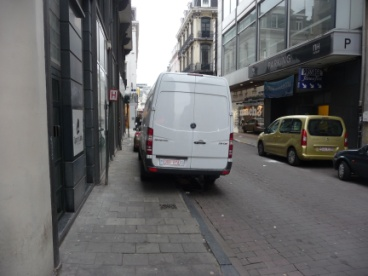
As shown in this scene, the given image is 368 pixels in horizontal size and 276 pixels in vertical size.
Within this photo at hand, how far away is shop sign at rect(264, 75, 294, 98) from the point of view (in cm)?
1895

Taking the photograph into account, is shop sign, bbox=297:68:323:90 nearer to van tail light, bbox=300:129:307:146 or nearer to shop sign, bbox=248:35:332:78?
shop sign, bbox=248:35:332:78

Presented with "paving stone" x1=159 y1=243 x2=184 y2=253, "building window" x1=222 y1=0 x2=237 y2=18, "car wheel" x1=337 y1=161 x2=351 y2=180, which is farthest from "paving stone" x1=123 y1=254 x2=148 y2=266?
"building window" x1=222 y1=0 x2=237 y2=18

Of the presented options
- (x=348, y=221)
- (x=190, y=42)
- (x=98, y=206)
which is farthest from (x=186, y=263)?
(x=190, y=42)

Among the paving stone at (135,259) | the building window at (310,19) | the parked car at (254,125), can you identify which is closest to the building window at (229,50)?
the parked car at (254,125)

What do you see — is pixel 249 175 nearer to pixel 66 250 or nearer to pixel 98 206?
pixel 98 206

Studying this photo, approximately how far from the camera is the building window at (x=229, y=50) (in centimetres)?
2904

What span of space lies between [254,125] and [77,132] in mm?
22357

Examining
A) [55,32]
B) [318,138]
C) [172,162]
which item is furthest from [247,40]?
[55,32]

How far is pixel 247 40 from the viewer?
2572 centimetres

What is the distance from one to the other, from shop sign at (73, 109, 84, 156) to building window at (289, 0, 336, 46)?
41.5 ft

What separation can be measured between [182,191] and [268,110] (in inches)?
670

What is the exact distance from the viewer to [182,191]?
7.76 metres

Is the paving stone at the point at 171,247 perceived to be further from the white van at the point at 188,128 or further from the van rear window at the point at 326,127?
the van rear window at the point at 326,127

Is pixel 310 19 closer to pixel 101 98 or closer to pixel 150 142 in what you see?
pixel 101 98
